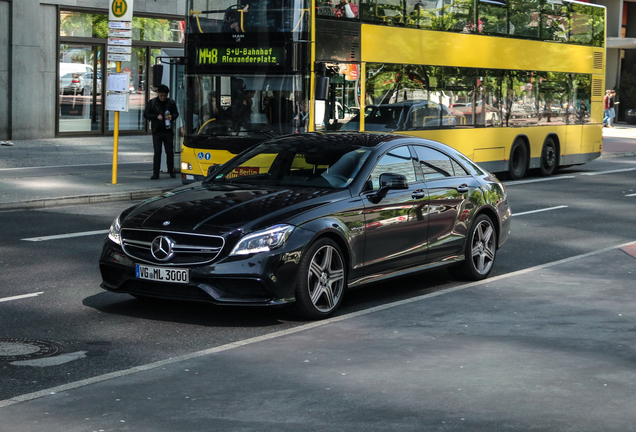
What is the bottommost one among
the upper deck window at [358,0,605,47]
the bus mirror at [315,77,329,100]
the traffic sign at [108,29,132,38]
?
the bus mirror at [315,77,329,100]

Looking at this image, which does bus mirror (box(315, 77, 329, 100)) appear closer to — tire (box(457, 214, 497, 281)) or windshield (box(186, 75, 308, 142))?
windshield (box(186, 75, 308, 142))

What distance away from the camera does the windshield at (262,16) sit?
15242mm

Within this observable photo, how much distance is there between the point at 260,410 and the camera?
537cm

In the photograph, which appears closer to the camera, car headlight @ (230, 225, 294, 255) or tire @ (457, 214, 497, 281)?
car headlight @ (230, 225, 294, 255)

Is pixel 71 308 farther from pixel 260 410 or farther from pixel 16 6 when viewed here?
pixel 16 6

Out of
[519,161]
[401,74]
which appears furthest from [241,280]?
[519,161]

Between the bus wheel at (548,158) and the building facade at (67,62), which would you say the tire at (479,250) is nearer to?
the bus wheel at (548,158)

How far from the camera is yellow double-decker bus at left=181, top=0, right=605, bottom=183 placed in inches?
606

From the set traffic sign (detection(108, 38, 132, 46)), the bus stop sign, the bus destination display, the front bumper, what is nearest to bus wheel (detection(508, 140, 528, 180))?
the bus destination display

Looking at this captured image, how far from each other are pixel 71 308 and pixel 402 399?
3.59 m

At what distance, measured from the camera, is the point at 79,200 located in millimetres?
15977

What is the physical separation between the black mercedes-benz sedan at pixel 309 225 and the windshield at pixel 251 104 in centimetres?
567

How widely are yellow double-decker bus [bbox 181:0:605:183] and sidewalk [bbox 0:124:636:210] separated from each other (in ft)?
5.34

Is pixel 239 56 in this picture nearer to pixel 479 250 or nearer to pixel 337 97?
pixel 337 97
